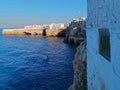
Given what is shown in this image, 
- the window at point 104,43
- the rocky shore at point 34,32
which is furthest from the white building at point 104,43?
the rocky shore at point 34,32

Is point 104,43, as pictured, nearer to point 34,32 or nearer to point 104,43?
point 104,43

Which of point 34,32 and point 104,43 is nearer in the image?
point 104,43

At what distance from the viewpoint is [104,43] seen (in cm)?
910

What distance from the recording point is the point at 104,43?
9.10m

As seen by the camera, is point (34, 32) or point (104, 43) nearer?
point (104, 43)

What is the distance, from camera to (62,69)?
40.4 metres

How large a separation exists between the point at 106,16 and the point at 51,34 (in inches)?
4359

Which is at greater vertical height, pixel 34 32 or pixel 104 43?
pixel 104 43

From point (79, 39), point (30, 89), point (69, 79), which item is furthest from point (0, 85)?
point (79, 39)

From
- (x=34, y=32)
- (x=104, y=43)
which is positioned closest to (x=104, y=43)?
(x=104, y=43)

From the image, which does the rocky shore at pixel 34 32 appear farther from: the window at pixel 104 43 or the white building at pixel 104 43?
the window at pixel 104 43

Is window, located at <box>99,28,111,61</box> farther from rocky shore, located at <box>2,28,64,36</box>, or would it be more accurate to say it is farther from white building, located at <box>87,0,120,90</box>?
rocky shore, located at <box>2,28,64,36</box>

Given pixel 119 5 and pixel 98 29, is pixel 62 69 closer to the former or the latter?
pixel 98 29

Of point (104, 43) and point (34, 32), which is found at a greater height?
point (104, 43)
